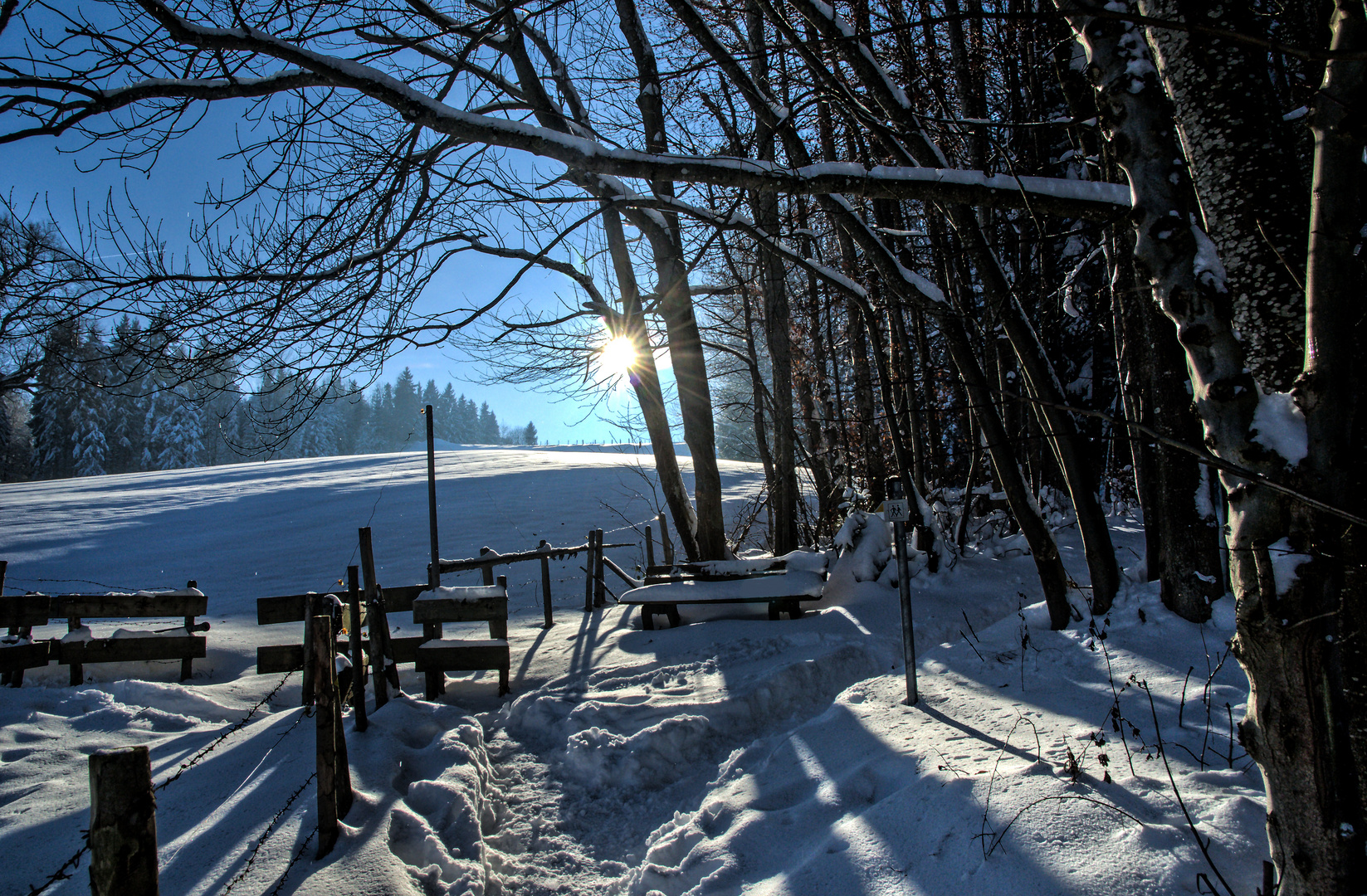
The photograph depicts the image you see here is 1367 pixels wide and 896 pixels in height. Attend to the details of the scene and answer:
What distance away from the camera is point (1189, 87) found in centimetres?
191

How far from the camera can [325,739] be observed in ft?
10.5

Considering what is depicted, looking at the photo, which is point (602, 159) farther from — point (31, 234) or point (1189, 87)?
point (31, 234)

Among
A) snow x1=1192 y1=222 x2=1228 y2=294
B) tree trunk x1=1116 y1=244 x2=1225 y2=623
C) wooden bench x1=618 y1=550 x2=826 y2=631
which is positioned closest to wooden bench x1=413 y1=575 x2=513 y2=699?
wooden bench x1=618 y1=550 x2=826 y2=631

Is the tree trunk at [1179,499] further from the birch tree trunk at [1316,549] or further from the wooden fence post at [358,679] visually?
the wooden fence post at [358,679]

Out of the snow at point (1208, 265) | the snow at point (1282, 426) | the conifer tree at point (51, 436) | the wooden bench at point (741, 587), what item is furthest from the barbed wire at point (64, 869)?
the conifer tree at point (51, 436)

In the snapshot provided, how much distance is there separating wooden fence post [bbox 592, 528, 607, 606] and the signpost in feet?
23.2

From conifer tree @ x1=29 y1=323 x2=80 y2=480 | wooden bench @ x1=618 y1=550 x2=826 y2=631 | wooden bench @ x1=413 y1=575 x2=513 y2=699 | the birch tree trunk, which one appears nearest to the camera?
the birch tree trunk

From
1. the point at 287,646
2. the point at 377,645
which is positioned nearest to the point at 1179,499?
the point at 377,645

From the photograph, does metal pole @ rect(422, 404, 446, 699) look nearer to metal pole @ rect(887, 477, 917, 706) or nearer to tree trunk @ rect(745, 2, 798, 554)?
metal pole @ rect(887, 477, 917, 706)

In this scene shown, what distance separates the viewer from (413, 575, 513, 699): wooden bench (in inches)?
227

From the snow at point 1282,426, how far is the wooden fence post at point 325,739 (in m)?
3.74

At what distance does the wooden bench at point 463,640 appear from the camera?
5.75 meters

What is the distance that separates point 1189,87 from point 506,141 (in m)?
2.86

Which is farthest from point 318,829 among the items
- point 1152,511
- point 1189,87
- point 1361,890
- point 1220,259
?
point 1152,511
